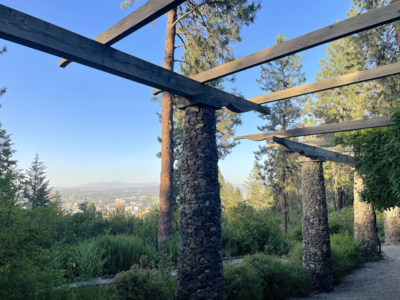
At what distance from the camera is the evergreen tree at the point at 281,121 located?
701 inches

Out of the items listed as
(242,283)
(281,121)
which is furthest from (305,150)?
(281,121)

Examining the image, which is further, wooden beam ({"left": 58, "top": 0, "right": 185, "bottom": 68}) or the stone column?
the stone column

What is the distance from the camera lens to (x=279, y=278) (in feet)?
20.0

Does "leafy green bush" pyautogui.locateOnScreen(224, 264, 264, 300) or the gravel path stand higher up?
"leafy green bush" pyautogui.locateOnScreen(224, 264, 264, 300)

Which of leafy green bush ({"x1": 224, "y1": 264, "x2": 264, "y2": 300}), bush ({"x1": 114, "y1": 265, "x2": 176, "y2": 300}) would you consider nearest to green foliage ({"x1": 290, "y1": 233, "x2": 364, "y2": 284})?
leafy green bush ({"x1": 224, "y1": 264, "x2": 264, "y2": 300})

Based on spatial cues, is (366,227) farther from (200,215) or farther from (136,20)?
(136,20)

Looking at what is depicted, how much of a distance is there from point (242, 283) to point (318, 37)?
15.3 feet

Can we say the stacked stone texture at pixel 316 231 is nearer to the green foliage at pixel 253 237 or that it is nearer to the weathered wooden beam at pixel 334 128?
the weathered wooden beam at pixel 334 128

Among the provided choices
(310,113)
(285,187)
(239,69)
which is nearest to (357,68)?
(310,113)

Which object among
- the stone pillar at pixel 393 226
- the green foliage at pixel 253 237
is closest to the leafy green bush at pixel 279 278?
the green foliage at pixel 253 237

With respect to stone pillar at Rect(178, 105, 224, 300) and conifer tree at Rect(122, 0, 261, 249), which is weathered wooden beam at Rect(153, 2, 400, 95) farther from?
conifer tree at Rect(122, 0, 261, 249)

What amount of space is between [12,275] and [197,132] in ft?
10.0

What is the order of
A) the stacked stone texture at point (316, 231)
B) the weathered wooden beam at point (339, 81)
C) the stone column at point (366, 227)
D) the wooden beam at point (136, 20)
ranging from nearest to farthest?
the wooden beam at point (136, 20)
the weathered wooden beam at point (339, 81)
the stacked stone texture at point (316, 231)
the stone column at point (366, 227)

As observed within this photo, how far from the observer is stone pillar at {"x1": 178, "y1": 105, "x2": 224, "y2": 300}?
3.56 meters
